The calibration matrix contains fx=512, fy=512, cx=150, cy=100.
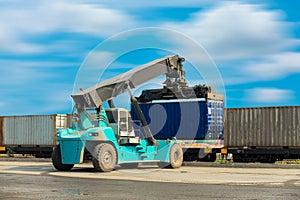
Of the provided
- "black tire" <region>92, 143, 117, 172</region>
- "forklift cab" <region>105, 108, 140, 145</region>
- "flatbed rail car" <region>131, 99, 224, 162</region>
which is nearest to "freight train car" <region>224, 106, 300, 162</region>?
"flatbed rail car" <region>131, 99, 224, 162</region>

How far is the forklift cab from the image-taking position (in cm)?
2005

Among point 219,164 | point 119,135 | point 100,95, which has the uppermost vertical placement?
point 100,95

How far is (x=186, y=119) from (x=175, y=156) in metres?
5.55

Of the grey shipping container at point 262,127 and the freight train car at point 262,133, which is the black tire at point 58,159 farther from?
the grey shipping container at point 262,127

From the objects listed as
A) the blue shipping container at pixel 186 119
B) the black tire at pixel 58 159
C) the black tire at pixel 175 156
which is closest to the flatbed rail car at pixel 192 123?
the blue shipping container at pixel 186 119

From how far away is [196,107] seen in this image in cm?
2662

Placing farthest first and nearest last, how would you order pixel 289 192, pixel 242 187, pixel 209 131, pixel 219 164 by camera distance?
pixel 209 131 < pixel 219 164 < pixel 242 187 < pixel 289 192

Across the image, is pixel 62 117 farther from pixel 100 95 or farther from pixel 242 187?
pixel 242 187

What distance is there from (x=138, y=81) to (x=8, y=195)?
31.5ft

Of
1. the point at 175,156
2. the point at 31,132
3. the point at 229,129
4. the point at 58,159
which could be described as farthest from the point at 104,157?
the point at 31,132

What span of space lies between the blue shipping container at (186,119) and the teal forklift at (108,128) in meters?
5.20

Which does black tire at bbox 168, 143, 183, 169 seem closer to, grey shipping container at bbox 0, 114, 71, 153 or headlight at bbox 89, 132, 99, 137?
headlight at bbox 89, 132, 99, 137

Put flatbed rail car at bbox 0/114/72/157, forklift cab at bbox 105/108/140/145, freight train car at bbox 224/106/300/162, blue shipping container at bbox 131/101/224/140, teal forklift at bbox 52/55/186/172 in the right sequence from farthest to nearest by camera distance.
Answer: flatbed rail car at bbox 0/114/72/157 → blue shipping container at bbox 131/101/224/140 → freight train car at bbox 224/106/300/162 → forklift cab at bbox 105/108/140/145 → teal forklift at bbox 52/55/186/172

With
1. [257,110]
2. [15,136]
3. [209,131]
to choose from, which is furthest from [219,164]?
[15,136]
